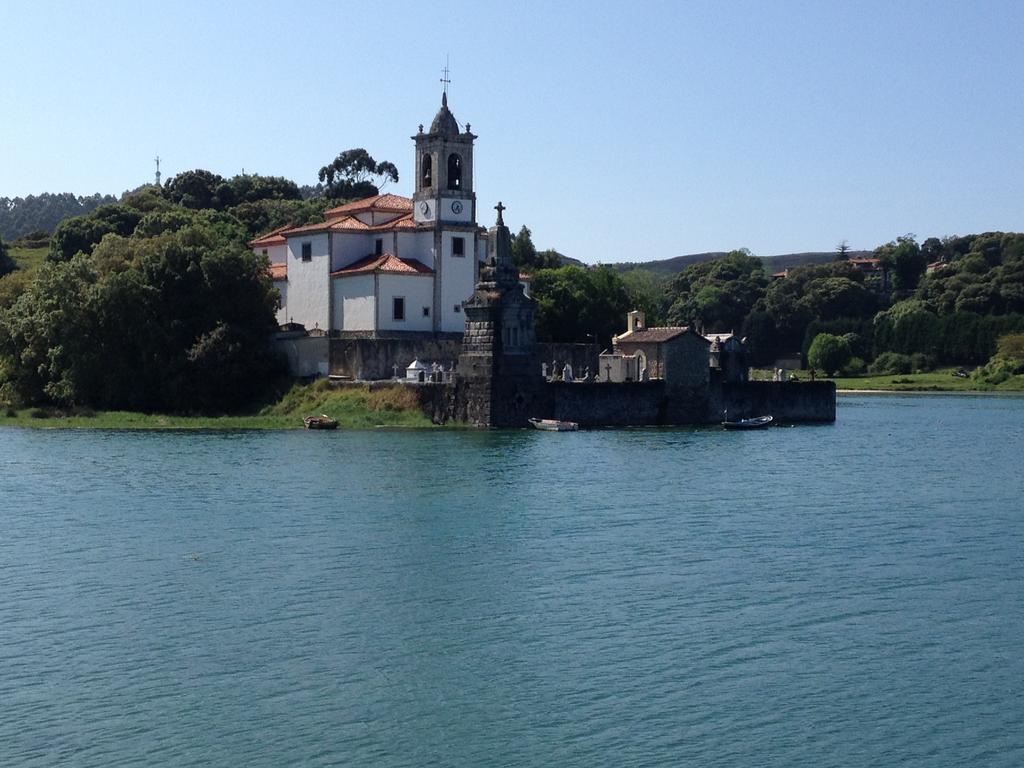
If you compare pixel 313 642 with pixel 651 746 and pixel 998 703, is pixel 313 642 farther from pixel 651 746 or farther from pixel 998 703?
pixel 998 703

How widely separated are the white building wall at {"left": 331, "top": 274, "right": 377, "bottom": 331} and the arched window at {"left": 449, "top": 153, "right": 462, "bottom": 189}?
6082 mm

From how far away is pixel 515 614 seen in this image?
26250 millimetres

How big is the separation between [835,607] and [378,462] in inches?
954

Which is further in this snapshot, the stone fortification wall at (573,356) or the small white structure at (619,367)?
the stone fortification wall at (573,356)

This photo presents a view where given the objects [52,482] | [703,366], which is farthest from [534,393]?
[52,482]

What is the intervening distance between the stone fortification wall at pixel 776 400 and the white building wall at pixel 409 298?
14769 millimetres

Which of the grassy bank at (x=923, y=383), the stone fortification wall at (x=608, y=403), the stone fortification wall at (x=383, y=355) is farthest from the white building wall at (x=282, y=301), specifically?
the grassy bank at (x=923, y=383)

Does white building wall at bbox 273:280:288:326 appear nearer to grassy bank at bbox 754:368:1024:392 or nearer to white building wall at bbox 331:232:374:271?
white building wall at bbox 331:232:374:271

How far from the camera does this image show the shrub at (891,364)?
5054 inches

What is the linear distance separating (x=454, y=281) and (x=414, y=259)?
8.00ft

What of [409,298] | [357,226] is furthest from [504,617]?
[357,226]

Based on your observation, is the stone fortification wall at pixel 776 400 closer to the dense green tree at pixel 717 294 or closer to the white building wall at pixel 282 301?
the white building wall at pixel 282 301

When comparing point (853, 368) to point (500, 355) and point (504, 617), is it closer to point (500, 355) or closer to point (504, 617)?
point (500, 355)

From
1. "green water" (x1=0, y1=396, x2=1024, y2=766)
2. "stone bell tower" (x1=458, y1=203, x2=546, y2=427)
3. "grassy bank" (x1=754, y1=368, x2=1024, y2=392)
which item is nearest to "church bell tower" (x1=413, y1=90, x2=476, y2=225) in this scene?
"stone bell tower" (x1=458, y1=203, x2=546, y2=427)
